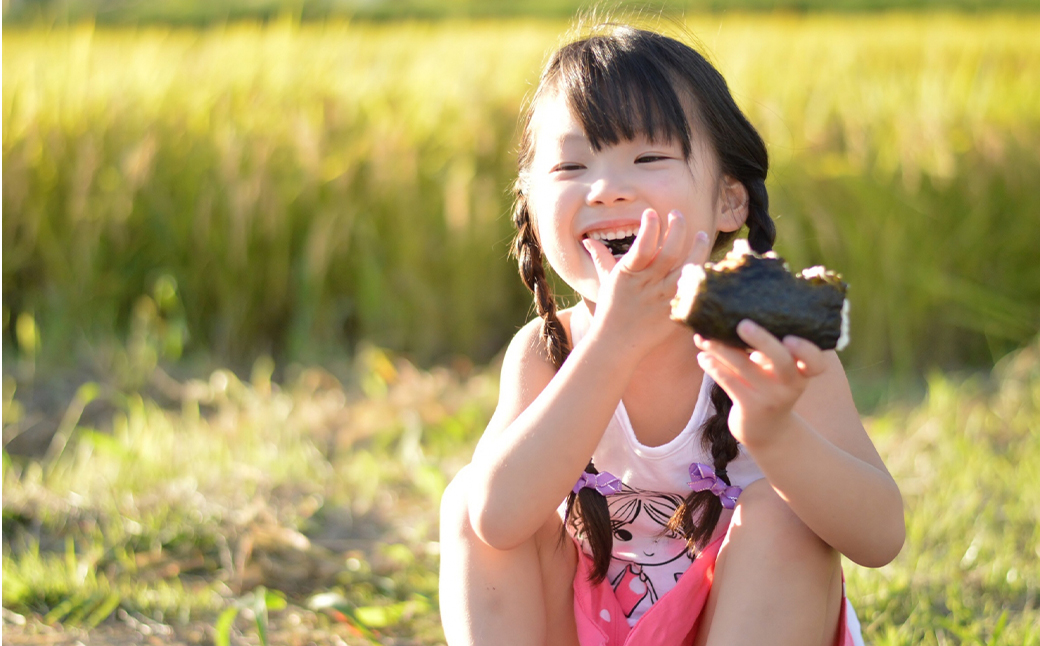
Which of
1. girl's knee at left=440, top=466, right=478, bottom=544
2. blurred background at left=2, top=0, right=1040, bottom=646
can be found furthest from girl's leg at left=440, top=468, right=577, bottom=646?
blurred background at left=2, top=0, right=1040, bottom=646

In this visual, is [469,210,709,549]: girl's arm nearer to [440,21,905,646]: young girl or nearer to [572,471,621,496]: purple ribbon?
[440,21,905,646]: young girl

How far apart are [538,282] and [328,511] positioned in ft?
3.78

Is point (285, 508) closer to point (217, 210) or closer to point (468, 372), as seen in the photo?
point (468, 372)

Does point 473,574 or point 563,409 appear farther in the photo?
point 473,574

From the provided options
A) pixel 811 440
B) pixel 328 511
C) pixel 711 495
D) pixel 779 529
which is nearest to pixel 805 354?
pixel 811 440

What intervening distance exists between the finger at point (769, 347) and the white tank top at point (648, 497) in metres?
0.33

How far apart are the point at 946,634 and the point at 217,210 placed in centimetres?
285

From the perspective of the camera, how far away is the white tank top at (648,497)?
56.4 inches

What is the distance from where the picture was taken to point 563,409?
1271 mm

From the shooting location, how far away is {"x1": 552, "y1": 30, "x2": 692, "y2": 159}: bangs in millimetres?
1375

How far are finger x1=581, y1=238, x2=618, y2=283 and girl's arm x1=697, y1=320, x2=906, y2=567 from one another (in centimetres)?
23

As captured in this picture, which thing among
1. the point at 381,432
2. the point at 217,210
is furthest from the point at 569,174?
the point at 217,210

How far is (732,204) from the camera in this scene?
1537mm

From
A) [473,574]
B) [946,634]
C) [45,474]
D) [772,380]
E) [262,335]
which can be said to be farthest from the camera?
[262,335]
